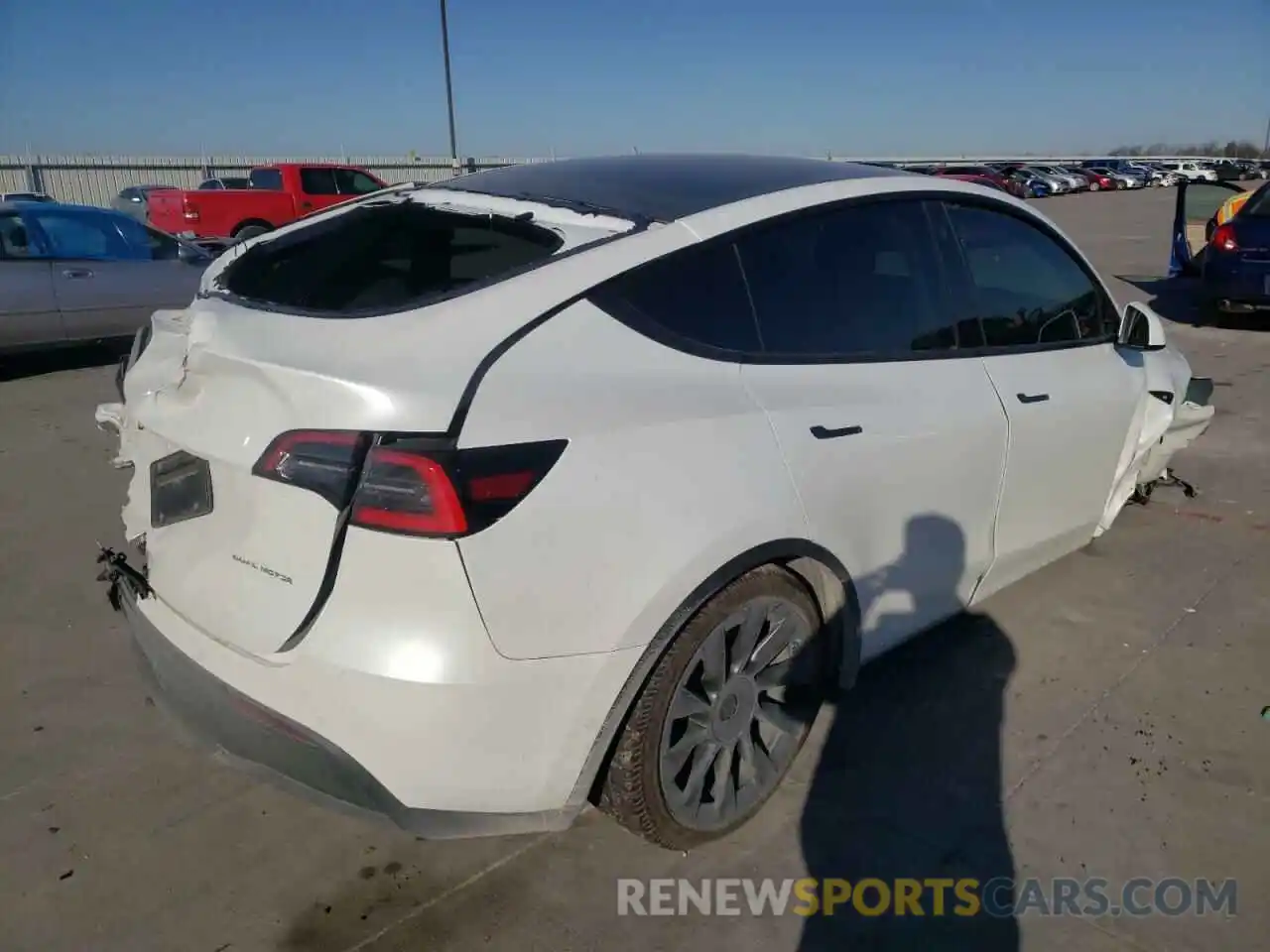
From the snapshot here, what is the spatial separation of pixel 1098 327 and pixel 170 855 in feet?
12.1

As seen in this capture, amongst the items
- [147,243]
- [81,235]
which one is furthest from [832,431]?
[147,243]

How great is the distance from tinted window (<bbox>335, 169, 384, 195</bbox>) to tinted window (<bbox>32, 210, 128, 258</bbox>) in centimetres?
1289

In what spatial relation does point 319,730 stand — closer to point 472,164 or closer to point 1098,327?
point 1098,327

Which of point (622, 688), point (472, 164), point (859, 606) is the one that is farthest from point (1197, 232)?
point (472, 164)

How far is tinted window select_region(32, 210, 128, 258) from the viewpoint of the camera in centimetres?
817

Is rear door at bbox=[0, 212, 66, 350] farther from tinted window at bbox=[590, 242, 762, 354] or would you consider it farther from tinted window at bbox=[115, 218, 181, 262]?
tinted window at bbox=[590, 242, 762, 354]

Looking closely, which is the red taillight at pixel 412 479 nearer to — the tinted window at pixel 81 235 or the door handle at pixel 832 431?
the door handle at pixel 832 431

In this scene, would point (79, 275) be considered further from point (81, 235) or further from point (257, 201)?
point (257, 201)

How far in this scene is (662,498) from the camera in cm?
212

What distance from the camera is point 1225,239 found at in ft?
31.8

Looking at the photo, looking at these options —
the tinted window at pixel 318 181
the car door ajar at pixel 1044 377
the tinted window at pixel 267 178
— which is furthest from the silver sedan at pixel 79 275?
the tinted window at pixel 267 178

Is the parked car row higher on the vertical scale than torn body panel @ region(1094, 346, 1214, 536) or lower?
higher

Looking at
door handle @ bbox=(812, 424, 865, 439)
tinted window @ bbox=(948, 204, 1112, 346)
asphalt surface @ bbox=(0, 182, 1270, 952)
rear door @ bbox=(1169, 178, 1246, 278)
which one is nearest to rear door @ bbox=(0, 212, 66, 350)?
asphalt surface @ bbox=(0, 182, 1270, 952)

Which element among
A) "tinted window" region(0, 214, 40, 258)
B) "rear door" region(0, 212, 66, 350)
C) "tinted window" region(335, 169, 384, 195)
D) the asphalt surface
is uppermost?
"tinted window" region(335, 169, 384, 195)
